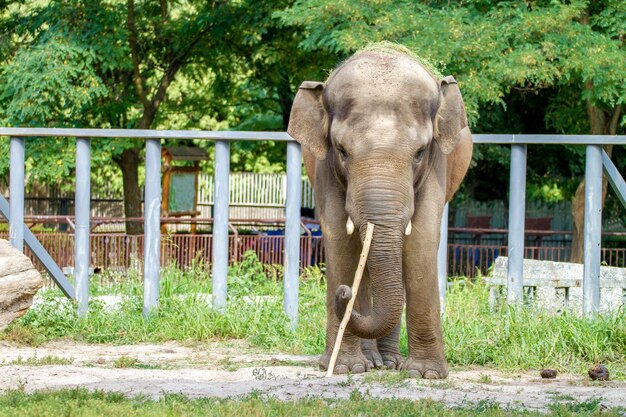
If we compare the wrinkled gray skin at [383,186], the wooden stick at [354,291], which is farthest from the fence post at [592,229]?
the wooden stick at [354,291]

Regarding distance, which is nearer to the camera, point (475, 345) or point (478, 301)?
point (475, 345)

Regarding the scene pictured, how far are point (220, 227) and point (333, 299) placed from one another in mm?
2841

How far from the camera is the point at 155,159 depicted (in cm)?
1098

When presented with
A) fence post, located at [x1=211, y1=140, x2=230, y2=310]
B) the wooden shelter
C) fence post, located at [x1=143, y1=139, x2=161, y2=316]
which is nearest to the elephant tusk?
fence post, located at [x1=211, y1=140, x2=230, y2=310]

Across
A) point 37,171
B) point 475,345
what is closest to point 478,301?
point 475,345

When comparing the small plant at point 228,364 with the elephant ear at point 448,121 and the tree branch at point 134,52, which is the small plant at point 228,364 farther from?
the tree branch at point 134,52

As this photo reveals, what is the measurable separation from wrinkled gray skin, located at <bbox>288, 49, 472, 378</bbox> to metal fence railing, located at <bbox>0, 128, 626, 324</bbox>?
218 cm

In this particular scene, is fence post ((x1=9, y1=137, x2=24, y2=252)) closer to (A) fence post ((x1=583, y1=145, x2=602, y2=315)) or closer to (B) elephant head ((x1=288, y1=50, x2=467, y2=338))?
(B) elephant head ((x1=288, y1=50, x2=467, y2=338))

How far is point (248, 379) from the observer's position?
313 inches

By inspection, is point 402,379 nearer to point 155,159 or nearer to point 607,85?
point 155,159

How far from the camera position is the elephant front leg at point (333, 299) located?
8156 mm

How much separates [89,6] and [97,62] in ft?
3.38

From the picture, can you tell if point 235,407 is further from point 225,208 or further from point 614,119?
point 614,119

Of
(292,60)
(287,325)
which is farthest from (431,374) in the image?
(292,60)
